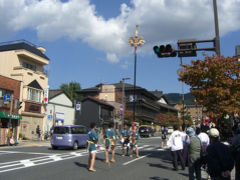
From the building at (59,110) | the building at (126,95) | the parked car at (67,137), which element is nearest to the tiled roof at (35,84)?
the building at (59,110)

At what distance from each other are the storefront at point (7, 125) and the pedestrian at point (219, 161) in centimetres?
1957

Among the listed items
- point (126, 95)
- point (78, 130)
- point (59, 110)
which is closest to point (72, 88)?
point (126, 95)

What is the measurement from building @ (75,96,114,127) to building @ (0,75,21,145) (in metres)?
23.9

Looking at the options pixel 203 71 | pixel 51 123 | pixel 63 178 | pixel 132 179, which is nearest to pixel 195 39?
pixel 203 71

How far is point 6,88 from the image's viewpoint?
26.8 m

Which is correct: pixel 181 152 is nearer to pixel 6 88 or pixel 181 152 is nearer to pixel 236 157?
pixel 236 157

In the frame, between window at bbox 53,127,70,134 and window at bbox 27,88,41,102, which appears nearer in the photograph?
window at bbox 53,127,70,134

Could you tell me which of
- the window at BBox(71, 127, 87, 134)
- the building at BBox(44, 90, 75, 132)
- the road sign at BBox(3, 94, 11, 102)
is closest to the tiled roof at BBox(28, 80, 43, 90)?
the building at BBox(44, 90, 75, 132)

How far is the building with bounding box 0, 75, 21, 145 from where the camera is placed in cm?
2530

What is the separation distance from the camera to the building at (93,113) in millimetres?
51312

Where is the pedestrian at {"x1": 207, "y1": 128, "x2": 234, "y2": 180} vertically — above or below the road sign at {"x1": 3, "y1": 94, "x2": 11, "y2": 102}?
below

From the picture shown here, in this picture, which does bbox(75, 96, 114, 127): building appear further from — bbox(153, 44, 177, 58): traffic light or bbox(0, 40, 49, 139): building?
bbox(153, 44, 177, 58): traffic light

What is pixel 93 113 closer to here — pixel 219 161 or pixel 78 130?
pixel 78 130

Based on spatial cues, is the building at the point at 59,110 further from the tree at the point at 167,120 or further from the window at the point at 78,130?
the tree at the point at 167,120
